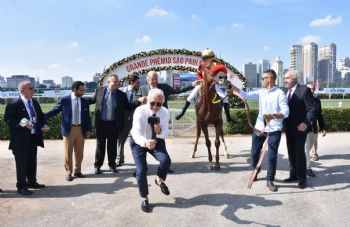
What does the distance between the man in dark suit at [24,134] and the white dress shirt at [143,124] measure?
5.82 feet

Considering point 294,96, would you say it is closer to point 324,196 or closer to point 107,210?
point 324,196

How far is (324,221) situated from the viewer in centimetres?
323

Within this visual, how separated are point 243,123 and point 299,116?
18.8 ft

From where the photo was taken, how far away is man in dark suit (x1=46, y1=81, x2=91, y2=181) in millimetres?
4863

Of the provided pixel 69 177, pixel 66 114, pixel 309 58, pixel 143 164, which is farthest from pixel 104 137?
pixel 309 58

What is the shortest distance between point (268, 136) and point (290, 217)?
4.52 ft

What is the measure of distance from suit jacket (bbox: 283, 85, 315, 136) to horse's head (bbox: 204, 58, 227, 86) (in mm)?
1253

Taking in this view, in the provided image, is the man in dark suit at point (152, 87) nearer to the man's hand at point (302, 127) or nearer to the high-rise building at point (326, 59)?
the man's hand at point (302, 127)

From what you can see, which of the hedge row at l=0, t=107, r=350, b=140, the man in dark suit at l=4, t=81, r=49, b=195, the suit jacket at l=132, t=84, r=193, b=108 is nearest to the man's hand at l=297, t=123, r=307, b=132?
the suit jacket at l=132, t=84, r=193, b=108

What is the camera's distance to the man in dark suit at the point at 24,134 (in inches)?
163

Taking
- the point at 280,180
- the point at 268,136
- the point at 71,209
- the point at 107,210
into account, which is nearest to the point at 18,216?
the point at 71,209

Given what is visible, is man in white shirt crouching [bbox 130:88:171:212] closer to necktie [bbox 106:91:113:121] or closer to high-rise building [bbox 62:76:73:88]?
necktie [bbox 106:91:113:121]

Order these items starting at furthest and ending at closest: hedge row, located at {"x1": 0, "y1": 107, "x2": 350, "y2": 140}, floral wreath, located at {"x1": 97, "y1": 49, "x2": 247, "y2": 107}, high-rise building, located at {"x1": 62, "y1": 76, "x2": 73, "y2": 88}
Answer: high-rise building, located at {"x1": 62, "y1": 76, "x2": 73, "y2": 88}, floral wreath, located at {"x1": 97, "y1": 49, "x2": 247, "y2": 107}, hedge row, located at {"x1": 0, "y1": 107, "x2": 350, "y2": 140}

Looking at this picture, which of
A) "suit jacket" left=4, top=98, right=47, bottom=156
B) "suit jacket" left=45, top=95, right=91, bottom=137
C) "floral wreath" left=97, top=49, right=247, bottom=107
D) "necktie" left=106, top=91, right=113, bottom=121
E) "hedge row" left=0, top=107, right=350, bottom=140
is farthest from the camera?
"floral wreath" left=97, top=49, right=247, bottom=107
